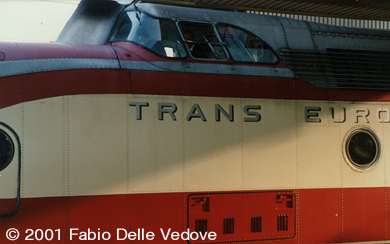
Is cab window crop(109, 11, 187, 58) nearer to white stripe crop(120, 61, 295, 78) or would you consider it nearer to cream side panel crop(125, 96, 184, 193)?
white stripe crop(120, 61, 295, 78)

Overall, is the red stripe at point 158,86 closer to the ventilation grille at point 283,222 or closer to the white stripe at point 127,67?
the white stripe at point 127,67

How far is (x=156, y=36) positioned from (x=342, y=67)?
9.48ft

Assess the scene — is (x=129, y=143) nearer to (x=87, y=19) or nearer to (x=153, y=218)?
(x=153, y=218)

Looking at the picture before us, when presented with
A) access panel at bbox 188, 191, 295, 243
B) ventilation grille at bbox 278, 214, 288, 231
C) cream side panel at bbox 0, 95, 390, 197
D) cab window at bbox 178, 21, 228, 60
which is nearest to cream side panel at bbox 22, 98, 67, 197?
cream side panel at bbox 0, 95, 390, 197

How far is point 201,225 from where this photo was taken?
218 inches

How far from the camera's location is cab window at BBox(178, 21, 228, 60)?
19.6ft

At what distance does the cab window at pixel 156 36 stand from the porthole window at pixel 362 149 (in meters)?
2.79

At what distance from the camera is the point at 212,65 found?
590 cm

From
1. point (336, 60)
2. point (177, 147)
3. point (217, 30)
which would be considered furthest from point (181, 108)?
point (336, 60)

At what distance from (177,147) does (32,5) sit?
8.24 meters

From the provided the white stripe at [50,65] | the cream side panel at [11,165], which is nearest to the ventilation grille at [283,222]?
the white stripe at [50,65]

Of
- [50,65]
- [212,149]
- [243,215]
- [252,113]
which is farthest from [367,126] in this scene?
[50,65]

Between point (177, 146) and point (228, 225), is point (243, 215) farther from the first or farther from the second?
point (177, 146)

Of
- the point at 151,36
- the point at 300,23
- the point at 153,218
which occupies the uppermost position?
the point at 300,23
